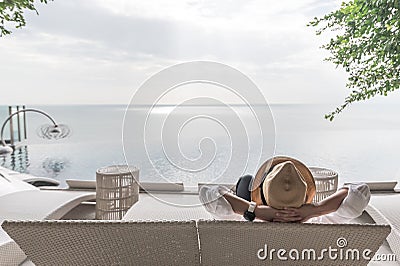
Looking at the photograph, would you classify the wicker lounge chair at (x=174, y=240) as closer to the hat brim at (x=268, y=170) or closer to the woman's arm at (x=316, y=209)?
the woman's arm at (x=316, y=209)

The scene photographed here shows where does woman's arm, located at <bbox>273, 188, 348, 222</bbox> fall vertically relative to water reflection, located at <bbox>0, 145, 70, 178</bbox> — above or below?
above

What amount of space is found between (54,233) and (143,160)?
2.12 metres

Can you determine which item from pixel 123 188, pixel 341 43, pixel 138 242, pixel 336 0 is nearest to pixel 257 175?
pixel 138 242

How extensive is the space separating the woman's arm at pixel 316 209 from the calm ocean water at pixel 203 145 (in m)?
1.69

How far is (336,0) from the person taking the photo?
11.1ft

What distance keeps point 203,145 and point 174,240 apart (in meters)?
1.96

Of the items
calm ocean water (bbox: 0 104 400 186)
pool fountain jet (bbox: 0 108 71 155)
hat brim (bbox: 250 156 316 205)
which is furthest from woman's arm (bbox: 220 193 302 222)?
pool fountain jet (bbox: 0 108 71 155)

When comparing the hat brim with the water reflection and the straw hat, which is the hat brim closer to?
the straw hat

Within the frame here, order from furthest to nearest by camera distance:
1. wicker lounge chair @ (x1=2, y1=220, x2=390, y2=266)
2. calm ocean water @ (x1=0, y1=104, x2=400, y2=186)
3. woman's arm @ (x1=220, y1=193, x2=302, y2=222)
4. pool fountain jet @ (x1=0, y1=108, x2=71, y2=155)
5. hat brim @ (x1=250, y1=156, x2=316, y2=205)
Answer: pool fountain jet @ (x1=0, y1=108, x2=71, y2=155) < calm ocean water @ (x1=0, y1=104, x2=400, y2=186) < hat brim @ (x1=250, y1=156, x2=316, y2=205) < woman's arm @ (x1=220, y1=193, x2=302, y2=222) < wicker lounge chair @ (x1=2, y1=220, x2=390, y2=266)

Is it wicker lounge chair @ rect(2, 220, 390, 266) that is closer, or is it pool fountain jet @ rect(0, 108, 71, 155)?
wicker lounge chair @ rect(2, 220, 390, 266)

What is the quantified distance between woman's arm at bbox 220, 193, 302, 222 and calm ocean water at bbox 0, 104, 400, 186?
1.66 metres

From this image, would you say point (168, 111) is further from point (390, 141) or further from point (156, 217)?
point (390, 141)

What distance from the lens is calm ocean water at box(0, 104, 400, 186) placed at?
3033mm

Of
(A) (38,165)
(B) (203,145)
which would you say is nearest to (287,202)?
(B) (203,145)
